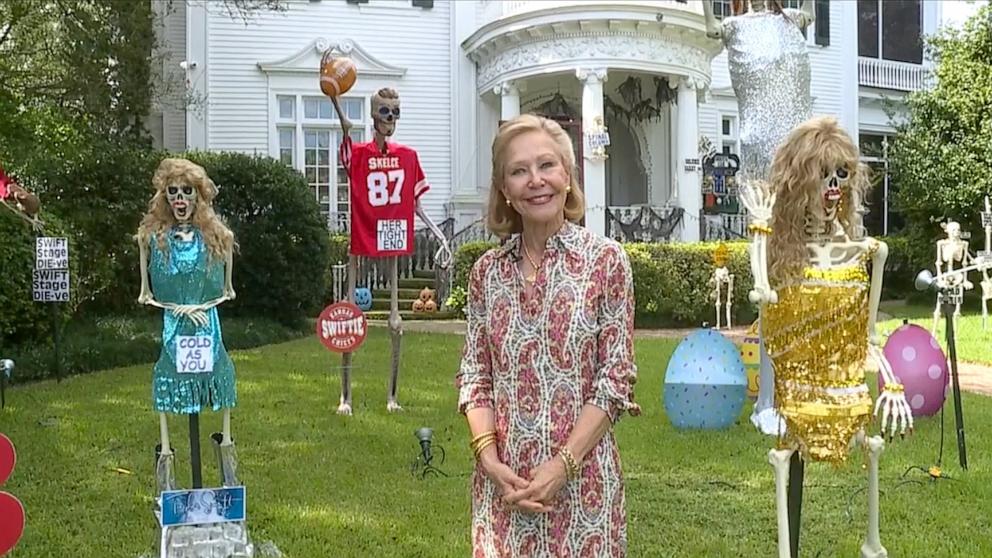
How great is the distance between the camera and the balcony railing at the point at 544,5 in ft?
47.2

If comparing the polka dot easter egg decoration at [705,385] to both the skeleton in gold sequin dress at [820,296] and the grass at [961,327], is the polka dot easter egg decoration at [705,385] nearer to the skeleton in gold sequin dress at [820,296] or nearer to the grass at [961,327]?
the grass at [961,327]

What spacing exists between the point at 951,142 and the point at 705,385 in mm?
12321

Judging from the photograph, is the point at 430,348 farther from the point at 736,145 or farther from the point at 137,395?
the point at 736,145

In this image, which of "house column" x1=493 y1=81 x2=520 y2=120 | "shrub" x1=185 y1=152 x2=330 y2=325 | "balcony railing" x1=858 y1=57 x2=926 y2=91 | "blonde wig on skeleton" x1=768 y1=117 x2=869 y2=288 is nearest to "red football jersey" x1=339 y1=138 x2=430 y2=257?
"blonde wig on skeleton" x1=768 y1=117 x2=869 y2=288

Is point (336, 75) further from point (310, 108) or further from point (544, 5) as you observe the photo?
point (310, 108)

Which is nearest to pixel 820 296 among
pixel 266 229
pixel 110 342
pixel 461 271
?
pixel 110 342

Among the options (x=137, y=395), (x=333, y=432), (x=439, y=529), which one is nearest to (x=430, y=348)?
(x=137, y=395)

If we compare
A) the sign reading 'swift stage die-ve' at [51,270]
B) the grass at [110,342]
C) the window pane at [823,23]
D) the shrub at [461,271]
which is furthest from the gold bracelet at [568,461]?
the window pane at [823,23]

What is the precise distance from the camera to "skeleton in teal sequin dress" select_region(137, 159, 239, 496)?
3.84 meters

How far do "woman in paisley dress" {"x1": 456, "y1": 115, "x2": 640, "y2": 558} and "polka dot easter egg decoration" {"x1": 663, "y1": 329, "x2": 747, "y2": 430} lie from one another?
13.2 feet

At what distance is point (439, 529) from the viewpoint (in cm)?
425

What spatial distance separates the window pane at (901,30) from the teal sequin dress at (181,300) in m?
20.0

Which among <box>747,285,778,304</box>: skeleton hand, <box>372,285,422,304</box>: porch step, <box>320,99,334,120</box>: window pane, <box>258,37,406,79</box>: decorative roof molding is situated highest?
<box>258,37,406,79</box>: decorative roof molding

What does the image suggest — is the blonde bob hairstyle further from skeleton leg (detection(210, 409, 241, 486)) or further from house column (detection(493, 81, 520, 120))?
house column (detection(493, 81, 520, 120))
